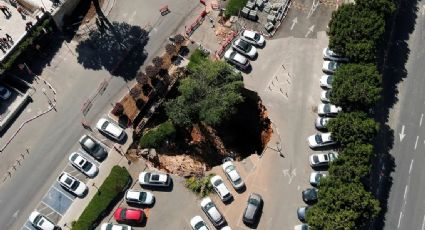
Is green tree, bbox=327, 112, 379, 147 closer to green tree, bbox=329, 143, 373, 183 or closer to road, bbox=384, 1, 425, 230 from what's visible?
green tree, bbox=329, 143, 373, 183

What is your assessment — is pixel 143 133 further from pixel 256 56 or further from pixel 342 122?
pixel 342 122

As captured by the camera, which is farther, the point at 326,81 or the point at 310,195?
the point at 326,81

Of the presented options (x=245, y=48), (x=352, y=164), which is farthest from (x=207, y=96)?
(x=352, y=164)

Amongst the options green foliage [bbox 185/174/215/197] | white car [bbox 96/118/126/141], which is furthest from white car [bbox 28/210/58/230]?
green foliage [bbox 185/174/215/197]

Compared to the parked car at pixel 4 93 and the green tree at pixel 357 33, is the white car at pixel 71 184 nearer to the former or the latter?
the parked car at pixel 4 93

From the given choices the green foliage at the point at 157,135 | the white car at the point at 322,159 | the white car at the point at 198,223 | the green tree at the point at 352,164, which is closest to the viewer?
the green tree at the point at 352,164

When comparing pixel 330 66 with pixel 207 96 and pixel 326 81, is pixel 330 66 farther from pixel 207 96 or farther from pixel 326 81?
pixel 207 96

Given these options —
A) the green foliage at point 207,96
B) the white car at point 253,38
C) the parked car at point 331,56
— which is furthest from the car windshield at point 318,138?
the white car at point 253,38

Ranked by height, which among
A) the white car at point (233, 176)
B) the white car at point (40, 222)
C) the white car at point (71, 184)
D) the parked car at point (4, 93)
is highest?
the white car at point (233, 176)
